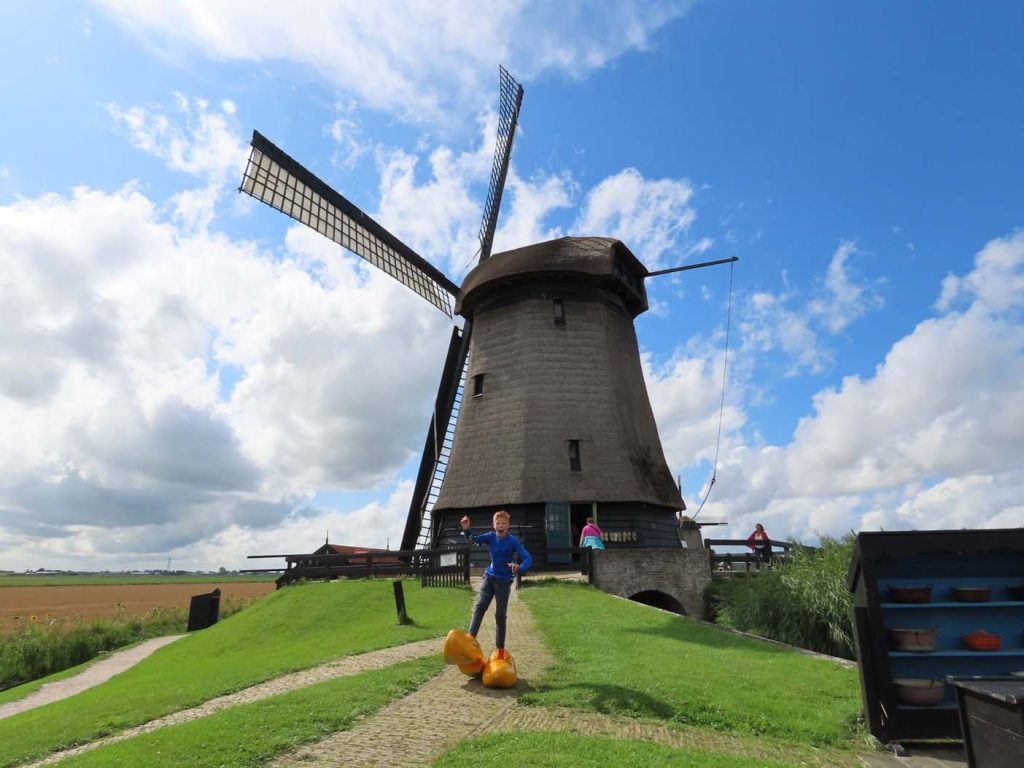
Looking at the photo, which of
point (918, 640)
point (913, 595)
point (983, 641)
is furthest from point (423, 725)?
point (983, 641)

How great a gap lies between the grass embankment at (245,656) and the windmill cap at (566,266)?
35.2 ft

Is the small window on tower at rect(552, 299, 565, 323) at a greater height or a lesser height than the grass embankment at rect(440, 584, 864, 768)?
greater

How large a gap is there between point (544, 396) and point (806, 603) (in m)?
10.0

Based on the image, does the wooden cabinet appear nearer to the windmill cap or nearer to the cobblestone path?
the cobblestone path

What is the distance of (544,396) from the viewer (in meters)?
19.9

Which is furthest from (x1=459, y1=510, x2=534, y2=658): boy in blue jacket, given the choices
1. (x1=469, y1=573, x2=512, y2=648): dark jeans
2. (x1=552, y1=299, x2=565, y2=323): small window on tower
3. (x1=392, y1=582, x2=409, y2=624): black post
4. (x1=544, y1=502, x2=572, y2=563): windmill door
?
(x1=552, y1=299, x2=565, y2=323): small window on tower

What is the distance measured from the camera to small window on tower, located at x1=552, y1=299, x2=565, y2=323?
69.7 feet

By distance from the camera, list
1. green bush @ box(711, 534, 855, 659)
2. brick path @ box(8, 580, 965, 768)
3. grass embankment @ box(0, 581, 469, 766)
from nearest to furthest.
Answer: brick path @ box(8, 580, 965, 768)
grass embankment @ box(0, 581, 469, 766)
green bush @ box(711, 534, 855, 659)

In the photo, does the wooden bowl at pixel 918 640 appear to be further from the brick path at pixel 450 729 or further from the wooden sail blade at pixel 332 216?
the wooden sail blade at pixel 332 216

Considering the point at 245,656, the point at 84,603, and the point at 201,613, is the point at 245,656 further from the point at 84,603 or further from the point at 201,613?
the point at 84,603

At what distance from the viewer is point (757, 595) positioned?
1295cm

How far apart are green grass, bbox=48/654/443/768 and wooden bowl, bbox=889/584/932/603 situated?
5.16m

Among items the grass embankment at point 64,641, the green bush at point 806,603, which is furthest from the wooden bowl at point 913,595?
the grass embankment at point 64,641

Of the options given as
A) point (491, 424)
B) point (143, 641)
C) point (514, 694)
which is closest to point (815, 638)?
point (514, 694)
